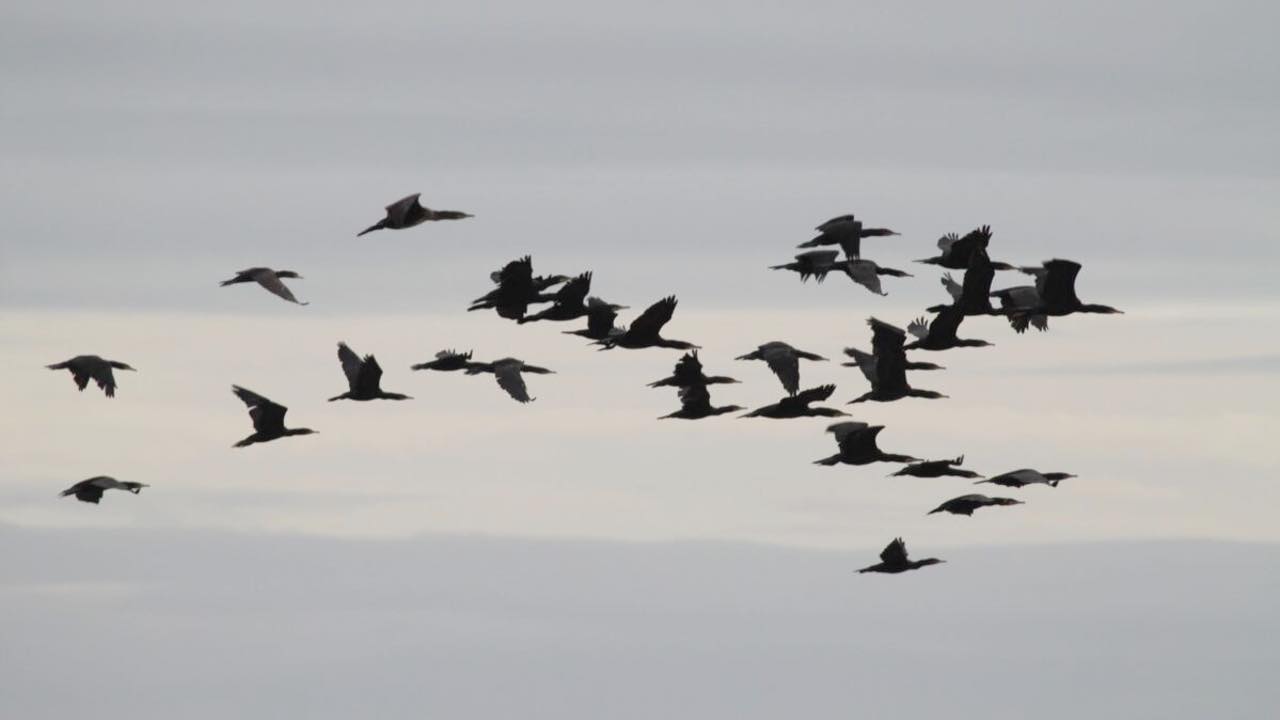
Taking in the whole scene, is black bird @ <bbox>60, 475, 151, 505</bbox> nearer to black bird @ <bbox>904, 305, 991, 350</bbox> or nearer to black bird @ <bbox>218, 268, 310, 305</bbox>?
black bird @ <bbox>218, 268, 310, 305</bbox>

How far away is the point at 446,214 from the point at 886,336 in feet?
46.0

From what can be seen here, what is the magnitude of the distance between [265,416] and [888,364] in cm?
1947

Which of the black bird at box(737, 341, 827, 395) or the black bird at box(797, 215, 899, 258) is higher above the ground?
the black bird at box(797, 215, 899, 258)

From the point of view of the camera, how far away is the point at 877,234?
7081 cm

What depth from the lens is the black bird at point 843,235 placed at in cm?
6625

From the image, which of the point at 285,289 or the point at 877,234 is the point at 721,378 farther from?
the point at 285,289

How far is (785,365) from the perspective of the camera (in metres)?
66.9

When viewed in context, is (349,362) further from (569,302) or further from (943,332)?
(943,332)

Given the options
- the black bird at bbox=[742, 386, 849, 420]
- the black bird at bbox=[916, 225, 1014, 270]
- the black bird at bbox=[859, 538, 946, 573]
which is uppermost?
the black bird at bbox=[916, 225, 1014, 270]

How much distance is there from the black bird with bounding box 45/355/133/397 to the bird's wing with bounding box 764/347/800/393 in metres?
20.0

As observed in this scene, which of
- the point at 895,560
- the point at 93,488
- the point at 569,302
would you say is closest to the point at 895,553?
the point at 895,560

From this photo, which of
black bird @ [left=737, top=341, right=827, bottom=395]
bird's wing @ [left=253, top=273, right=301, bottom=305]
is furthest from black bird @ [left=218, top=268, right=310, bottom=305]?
black bird @ [left=737, top=341, right=827, bottom=395]

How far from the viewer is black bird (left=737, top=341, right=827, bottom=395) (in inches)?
2621

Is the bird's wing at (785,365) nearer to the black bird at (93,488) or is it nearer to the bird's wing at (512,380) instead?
the bird's wing at (512,380)
